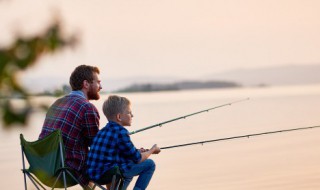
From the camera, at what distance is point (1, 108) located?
50.1 inches

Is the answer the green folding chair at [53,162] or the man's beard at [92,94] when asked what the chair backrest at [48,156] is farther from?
the man's beard at [92,94]

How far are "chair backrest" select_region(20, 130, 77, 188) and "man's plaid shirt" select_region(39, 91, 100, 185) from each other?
0.11m

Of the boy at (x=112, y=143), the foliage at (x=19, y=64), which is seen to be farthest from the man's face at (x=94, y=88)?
the foliage at (x=19, y=64)

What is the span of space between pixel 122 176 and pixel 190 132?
9.26 metres

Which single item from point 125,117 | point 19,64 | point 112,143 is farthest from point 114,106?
point 19,64

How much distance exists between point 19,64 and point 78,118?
2825 mm

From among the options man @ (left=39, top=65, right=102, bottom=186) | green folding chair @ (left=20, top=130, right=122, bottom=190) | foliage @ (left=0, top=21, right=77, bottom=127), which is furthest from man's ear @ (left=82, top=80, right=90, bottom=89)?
foliage @ (left=0, top=21, right=77, bottom=127)

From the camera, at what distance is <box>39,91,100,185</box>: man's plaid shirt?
13.4ft

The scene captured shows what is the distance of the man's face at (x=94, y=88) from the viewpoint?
13.5 feet

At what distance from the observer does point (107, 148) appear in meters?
3.98

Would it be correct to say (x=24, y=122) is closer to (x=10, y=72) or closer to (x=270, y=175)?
(x=10, y=72)

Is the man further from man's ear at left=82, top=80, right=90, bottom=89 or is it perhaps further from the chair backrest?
the chair backrest

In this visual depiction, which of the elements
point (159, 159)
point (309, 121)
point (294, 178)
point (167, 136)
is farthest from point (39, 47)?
point (309, 121)

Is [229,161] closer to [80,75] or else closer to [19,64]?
[80,75]
